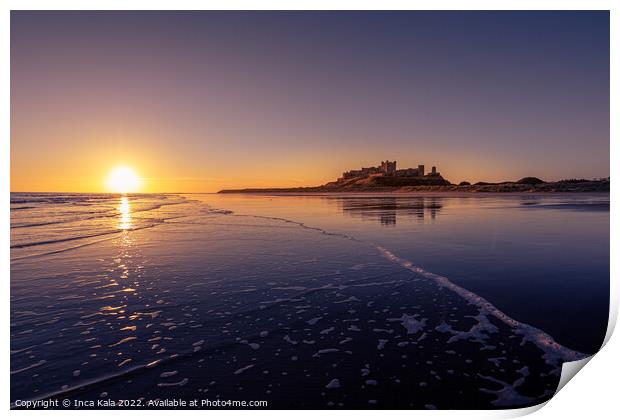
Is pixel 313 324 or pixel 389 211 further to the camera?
pixel 389 211

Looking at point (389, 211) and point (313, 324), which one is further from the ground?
point (389, 211)

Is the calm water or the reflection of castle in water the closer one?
the calm water

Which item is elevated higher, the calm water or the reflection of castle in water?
the reflection of castle in water

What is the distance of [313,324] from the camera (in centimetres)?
591

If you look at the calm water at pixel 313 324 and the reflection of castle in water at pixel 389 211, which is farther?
the reflection of castle in water at pixel 389 211

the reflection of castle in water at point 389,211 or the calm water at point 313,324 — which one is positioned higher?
the reflection of castle in water at point 389,211

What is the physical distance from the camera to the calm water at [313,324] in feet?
14.1

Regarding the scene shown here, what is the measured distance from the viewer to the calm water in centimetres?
430
